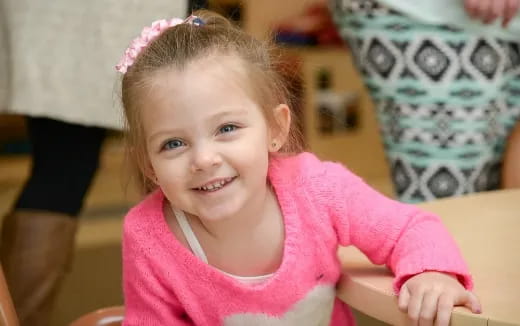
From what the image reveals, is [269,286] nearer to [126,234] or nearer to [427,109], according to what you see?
[126,234]

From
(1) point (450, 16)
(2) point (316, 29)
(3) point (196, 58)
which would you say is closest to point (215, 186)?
(3) point (196, 58)

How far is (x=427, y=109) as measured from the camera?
1.38 metres

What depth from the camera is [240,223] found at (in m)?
0.97

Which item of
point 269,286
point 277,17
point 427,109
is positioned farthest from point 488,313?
point 277,17

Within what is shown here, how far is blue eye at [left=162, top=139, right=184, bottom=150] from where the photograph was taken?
876 mm

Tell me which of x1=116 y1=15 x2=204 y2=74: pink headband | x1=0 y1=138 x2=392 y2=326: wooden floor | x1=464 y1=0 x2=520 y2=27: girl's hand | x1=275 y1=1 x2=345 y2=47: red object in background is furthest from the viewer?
x1=275 y1=1 x2=345 y2=47: red object in background

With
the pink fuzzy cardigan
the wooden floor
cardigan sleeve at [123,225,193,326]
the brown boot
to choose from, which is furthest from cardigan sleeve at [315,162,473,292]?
the wooden floor

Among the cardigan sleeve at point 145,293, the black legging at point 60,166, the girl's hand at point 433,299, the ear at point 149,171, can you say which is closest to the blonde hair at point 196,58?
the ear at point 149,171

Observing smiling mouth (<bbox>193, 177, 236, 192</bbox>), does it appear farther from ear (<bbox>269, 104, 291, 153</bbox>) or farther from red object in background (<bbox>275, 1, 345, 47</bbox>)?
red object in background (<bbox>275, 1, 345, 47</bbox>)

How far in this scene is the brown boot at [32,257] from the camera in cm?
130

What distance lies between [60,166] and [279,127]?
0.51 metres

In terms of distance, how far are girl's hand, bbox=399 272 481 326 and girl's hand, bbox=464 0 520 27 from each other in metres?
0.59

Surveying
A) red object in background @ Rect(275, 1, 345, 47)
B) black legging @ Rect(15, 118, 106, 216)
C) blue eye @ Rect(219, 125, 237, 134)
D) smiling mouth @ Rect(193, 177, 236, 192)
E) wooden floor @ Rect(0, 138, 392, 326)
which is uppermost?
blue eye @ Rect(219, 125, 237, 134)

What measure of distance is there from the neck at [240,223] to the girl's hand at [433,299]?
207 millimetres
